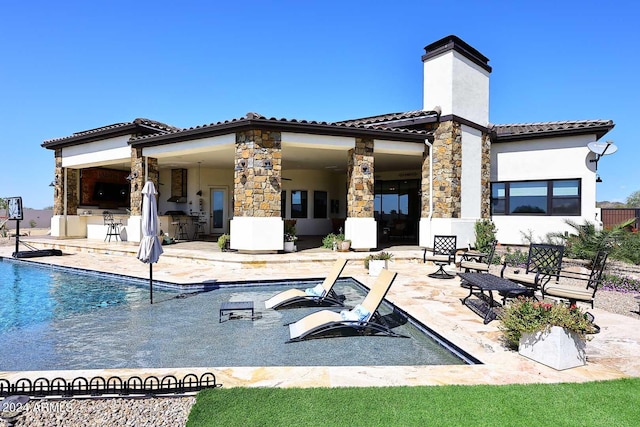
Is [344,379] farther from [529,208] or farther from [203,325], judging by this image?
[529,208]

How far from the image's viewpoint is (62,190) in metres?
18.5

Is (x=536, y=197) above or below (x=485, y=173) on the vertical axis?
below

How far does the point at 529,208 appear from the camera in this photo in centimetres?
1491

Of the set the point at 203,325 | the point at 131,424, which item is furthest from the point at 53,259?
the point at 131,424

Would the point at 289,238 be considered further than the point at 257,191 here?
Yes

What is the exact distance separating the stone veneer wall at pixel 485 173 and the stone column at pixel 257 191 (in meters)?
8.57

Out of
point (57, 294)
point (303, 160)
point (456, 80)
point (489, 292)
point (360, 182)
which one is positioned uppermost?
point (456, 80)

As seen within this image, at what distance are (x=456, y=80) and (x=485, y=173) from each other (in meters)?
4.02

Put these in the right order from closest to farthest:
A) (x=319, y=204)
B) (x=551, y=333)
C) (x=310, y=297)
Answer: (x=551, y=333) → (x=310, y=297) → (x=319, y=204)

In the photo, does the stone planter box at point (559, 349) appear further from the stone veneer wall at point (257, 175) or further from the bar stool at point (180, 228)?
the bar stool at point (180, 228)

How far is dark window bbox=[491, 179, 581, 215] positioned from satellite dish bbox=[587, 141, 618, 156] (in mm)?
1320

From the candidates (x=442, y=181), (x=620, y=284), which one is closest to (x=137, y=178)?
(x=442, y=181)

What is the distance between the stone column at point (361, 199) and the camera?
13.1m

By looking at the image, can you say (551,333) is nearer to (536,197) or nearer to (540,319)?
(540,319)
